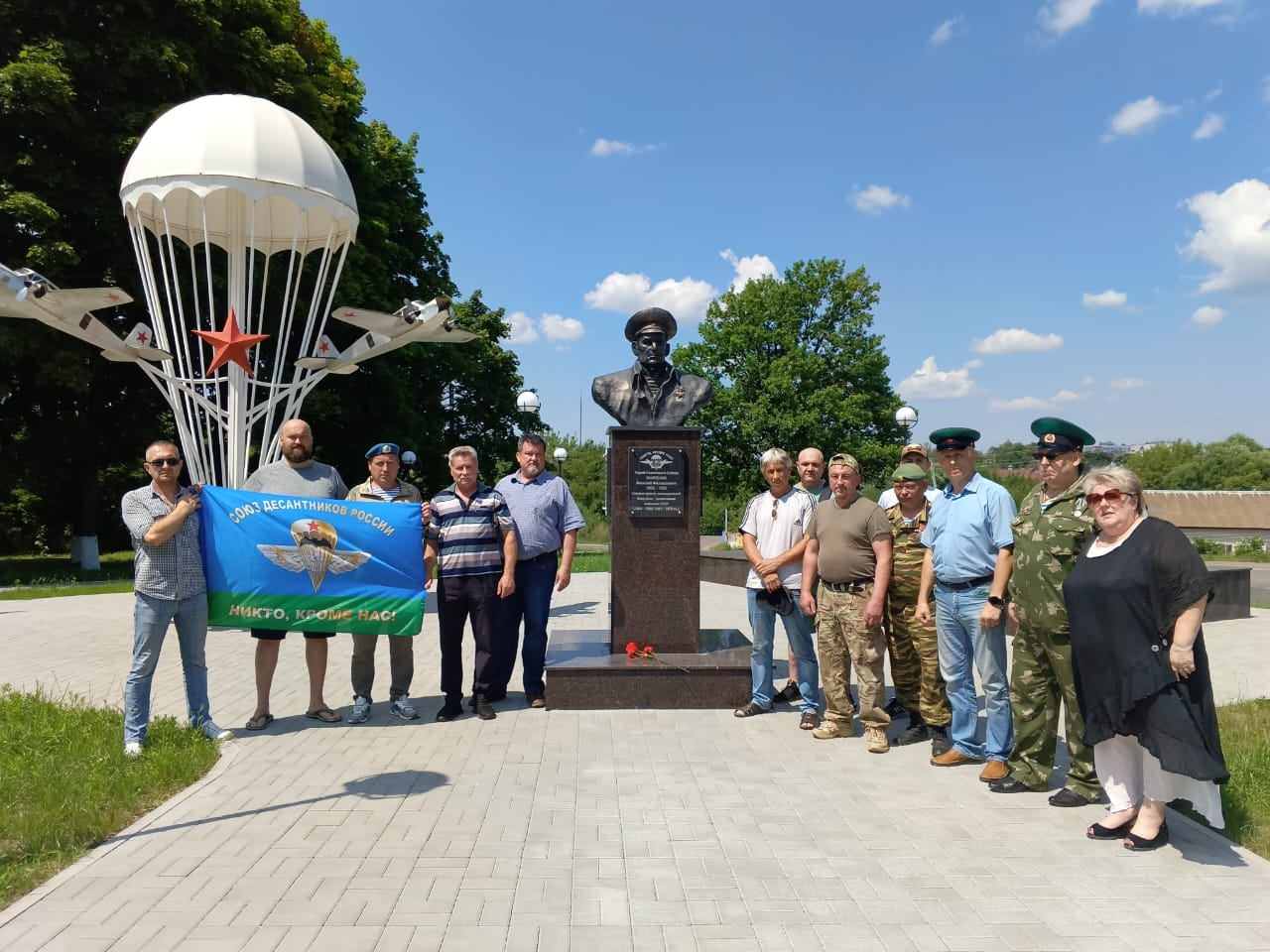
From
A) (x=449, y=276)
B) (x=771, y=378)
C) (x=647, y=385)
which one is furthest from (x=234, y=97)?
(x=771, y=378)

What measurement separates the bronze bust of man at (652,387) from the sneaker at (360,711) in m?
2.92

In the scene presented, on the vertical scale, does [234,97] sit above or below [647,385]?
above

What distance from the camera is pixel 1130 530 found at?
151 inches

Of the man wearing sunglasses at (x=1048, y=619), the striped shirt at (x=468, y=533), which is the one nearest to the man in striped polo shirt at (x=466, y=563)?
the striped shirt at (x=468, y=533)

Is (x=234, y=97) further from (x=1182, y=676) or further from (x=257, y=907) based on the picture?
(x=1182, y=676)

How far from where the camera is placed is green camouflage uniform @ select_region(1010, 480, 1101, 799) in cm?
432

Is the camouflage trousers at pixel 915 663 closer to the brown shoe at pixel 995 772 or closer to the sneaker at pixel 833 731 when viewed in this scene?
the sneaker at pixel 833 731

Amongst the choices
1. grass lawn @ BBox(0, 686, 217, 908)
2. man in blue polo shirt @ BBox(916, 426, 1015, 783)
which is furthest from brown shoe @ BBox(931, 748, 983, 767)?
grass lawn @ BBox(0, 686, 217, 908)

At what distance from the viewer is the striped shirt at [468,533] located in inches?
239

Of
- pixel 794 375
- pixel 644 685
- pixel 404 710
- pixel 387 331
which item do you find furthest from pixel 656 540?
pixel 794 375

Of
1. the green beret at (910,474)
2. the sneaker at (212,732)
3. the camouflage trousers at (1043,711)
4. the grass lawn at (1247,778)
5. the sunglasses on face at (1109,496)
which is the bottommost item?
the grass lawn at (1247,778)

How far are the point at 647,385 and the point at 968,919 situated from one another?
478 cm

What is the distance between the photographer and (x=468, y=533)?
20.0 feet

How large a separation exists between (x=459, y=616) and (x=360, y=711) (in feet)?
3.15
